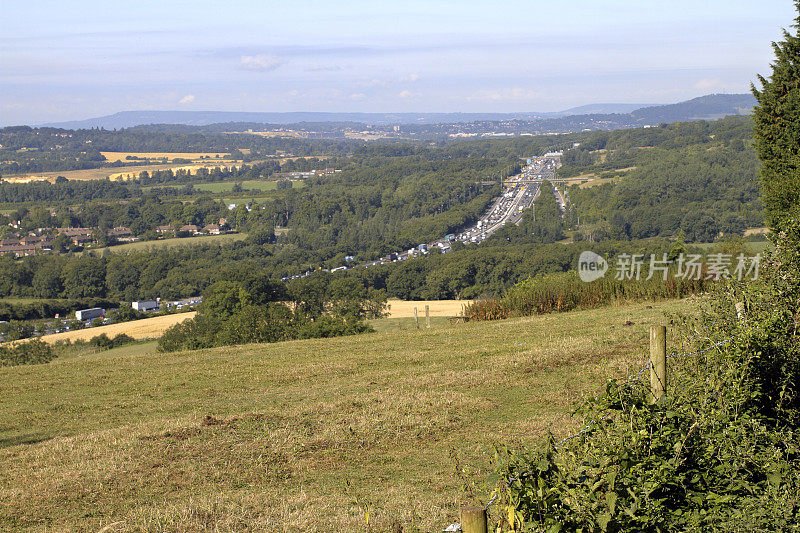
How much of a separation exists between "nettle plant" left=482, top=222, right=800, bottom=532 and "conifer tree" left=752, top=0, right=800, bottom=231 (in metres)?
14.7

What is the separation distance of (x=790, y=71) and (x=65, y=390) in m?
20.3

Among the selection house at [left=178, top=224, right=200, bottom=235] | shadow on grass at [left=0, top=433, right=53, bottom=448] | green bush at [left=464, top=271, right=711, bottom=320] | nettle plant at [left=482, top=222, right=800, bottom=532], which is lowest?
house at [left=178, top=224, right=200, bottom=235]

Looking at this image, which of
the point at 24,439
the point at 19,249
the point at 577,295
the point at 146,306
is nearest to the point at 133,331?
the point at 577,295

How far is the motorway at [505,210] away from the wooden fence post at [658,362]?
3309 inches

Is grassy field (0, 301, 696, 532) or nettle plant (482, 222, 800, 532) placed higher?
nettle plant (482, 222, 800, 532)

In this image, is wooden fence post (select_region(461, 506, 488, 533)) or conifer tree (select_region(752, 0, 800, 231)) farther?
conifer tree (select_region(752, 0, 800, 231))

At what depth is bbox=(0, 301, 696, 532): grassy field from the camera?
5828mm

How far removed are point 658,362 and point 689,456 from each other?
2.94 feet

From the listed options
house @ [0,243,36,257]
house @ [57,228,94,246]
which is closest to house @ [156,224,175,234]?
house @ [57,228,94,246]

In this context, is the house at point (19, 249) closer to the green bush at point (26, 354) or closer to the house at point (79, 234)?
the house at point (79, 234)

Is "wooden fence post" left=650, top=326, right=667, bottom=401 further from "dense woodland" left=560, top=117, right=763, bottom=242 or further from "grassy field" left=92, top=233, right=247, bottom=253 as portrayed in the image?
"grassy field" left=92, top=233, right=247, bottom=253

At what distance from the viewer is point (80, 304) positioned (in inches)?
2793

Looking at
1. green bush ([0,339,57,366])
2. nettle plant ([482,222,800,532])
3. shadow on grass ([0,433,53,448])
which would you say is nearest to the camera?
nettle plant ([482,222,800,532])

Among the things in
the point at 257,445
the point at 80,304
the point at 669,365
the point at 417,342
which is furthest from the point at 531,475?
the point at 80,304
